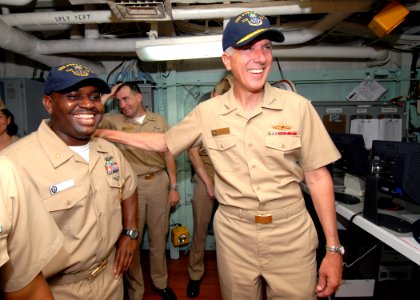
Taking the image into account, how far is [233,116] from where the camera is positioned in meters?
1.49

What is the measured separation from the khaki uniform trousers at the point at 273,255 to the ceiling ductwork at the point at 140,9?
63.0 inches

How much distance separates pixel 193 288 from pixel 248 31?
97.0 inches

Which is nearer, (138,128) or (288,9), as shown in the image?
(288,9)

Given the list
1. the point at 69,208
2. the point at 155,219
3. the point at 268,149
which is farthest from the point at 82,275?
the point at 155,219

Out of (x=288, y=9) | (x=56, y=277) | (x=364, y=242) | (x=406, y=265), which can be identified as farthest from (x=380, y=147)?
(x=56, y=277)

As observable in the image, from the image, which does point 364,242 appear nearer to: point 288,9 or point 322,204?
point 322,204

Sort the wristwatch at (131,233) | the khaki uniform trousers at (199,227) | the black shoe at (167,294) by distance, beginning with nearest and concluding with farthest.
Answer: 1. the wristwatch at (131,233)
2. the black shoe at (167,294)
3. the khaki uniform trousers at (199,227)

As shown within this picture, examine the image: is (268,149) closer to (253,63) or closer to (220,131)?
(220,131)

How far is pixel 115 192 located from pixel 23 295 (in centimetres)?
63

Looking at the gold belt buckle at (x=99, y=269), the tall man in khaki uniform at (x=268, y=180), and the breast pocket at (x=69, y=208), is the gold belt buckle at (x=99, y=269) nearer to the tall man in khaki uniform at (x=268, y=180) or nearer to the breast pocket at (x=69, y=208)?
the breast pocket at (x=69, y=208)

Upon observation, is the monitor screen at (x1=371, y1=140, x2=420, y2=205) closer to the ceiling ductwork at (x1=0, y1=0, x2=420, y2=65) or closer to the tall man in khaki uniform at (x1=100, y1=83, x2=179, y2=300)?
the ceiling ductwork at (x1=0, y1=0, x2=420, y2=65)

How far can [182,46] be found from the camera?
8.18 feet

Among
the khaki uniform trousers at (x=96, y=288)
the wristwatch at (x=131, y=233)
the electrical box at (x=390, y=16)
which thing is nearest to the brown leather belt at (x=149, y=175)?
the wristwatch at (x=131, y=233)

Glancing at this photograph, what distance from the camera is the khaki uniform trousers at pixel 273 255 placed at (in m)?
1.41
